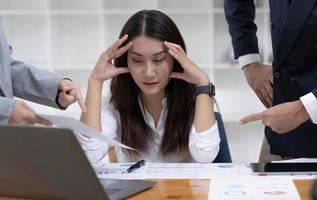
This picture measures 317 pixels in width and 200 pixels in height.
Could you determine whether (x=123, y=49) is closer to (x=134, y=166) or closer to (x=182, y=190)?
(x=134, y=166)

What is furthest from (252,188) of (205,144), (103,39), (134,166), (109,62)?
(103,39)

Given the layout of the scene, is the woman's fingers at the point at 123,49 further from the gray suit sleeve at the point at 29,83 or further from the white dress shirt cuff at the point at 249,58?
the white dress shirt cuff at the point at 249,58

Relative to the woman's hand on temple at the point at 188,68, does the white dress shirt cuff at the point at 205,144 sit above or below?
below

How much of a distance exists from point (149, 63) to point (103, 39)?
1.83 metres

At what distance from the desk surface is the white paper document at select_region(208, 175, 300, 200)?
16 millimetres

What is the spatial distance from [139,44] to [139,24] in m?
0.08

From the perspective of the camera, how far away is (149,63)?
6.02 ft

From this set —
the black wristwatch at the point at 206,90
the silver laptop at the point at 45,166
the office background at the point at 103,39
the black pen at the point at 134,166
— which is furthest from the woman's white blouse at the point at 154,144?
the office background at the point at 103,39

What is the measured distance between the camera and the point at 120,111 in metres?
1.92

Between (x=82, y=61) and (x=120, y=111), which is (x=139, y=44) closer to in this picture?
(x=120, y=111)

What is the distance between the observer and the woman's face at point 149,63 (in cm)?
184

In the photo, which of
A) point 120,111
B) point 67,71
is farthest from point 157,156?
point 67,71

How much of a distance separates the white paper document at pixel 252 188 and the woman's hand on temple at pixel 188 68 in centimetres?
61

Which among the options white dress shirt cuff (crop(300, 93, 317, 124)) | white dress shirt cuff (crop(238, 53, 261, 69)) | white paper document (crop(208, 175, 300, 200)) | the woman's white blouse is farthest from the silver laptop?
white dress shirt cuff (crop(238, 53, 261, 69))
